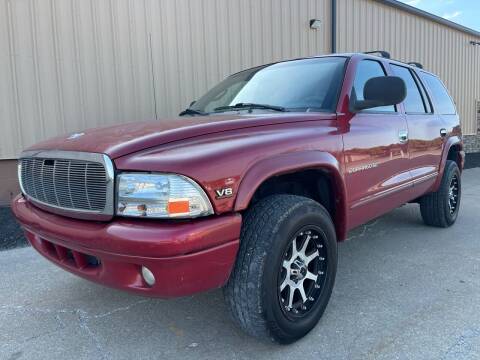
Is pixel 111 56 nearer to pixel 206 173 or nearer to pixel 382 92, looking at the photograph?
pixel 382 92

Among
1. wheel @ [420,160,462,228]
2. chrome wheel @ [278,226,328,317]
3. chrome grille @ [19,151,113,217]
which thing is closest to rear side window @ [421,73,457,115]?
wheel @ [420,160,462,228]

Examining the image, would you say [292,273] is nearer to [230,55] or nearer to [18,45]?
[18,45]

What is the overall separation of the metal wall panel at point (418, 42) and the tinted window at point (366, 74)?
6.37m

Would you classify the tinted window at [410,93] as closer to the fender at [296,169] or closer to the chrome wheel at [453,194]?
the chrome wheel at [453,194]

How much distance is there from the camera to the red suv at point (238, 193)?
6.38 feet

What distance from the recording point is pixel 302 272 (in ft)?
8.24

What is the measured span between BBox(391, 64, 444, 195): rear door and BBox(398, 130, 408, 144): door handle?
3.1 inches

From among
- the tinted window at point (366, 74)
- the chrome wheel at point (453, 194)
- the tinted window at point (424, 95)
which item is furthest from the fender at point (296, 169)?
the chrome wheel at point (453, 194)

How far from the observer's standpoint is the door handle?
3.55m

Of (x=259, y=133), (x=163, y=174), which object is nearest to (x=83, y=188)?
(x=163, y=174)

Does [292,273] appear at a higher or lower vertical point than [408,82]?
lower

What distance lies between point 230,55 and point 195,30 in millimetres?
806

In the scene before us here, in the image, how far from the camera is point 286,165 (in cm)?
233

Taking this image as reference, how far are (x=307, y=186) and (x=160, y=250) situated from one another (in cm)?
136
